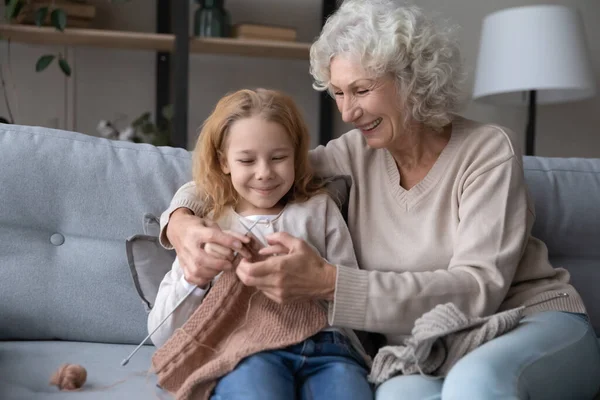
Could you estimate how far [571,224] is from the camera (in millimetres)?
1915

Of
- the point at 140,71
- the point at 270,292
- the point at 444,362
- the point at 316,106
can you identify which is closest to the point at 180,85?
the point at 140,71

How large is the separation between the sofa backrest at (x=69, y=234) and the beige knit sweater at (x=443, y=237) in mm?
204

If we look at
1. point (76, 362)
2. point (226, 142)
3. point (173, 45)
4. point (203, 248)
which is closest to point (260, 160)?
point (226, 142)

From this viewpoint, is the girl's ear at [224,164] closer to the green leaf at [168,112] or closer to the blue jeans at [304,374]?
the blue jeans at [304,374]

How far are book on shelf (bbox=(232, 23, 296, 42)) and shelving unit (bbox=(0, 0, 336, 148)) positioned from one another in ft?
0.10

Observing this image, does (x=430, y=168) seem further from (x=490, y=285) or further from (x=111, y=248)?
(x=111, y=248)

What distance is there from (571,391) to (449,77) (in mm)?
704

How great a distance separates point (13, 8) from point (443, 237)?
196cm

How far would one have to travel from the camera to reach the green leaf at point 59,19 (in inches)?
112

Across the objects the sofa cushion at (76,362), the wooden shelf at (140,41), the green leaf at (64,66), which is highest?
the wooden shelf at (140,41)

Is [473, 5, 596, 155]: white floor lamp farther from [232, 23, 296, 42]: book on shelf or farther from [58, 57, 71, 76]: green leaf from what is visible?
→ [58, 57, 71, 76]: green leaf

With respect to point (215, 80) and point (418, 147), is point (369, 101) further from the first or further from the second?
point (215, 80)

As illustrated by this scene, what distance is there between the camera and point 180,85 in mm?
3014

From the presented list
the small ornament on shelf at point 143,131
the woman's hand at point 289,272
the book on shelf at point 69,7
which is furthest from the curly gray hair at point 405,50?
the book on shelf at point 69,7
